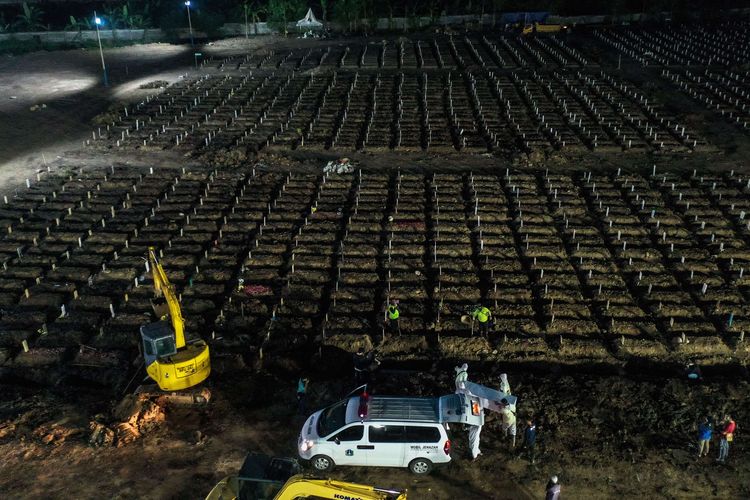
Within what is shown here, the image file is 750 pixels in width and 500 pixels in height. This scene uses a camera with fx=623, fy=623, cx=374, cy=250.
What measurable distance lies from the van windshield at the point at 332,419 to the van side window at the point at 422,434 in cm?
132

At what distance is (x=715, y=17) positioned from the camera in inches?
2879

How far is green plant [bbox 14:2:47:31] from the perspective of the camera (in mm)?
71875

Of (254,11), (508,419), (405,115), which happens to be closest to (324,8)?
(254,11)

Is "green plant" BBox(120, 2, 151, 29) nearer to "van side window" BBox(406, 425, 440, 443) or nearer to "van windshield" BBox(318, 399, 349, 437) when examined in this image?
"van windshield" BBox(318, 399, 349, 437)

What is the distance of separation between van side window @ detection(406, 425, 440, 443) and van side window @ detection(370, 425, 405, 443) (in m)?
0.15

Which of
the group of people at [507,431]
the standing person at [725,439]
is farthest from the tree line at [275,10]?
the standing person at [725,439]

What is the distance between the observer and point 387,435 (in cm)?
1207

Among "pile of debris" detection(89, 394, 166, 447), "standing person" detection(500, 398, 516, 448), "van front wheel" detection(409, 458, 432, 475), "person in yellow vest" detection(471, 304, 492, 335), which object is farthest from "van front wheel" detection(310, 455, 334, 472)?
"person in yellow vest" detection(471, 304, 492, 335)

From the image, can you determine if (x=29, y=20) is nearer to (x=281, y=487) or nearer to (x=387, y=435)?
(x=387, y=435)

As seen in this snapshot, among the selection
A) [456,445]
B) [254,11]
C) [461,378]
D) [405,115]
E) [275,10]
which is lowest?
[456,445]

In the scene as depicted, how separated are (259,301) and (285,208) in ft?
24.4

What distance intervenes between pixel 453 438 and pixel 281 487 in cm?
457

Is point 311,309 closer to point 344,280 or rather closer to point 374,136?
point 344,280

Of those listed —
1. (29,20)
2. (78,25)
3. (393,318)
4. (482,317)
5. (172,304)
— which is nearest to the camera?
(172,304)
